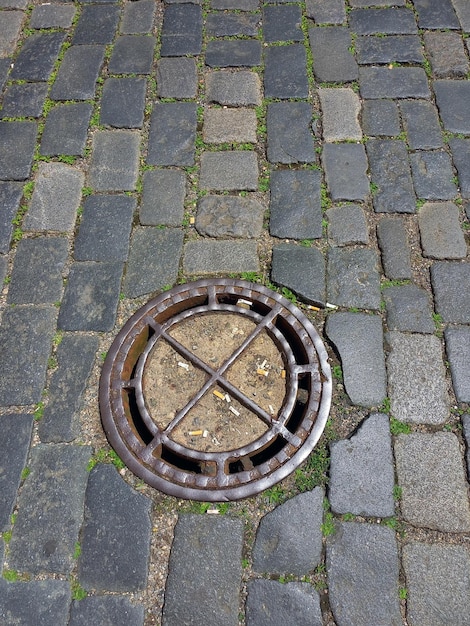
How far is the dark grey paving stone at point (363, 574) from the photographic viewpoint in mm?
2102

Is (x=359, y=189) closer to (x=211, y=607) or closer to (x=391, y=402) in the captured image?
(x=391, y=402)

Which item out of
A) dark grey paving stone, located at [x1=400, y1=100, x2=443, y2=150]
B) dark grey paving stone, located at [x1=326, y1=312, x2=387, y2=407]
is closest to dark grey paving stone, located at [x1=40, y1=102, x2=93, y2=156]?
dark grey paving stone, located at [x1=326, y1=312, x2=387, y2=407]

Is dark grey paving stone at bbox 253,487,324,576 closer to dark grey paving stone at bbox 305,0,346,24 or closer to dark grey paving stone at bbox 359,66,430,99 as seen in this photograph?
dark grey paving stone at bbox 359,66,430,99

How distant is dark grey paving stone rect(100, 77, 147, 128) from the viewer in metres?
3.49

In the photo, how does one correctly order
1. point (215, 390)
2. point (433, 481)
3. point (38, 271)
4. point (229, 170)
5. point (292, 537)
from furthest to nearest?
point (229, 170) < point (38, 271) < point (215, 390) < point (433, 481) < point (292, 537)

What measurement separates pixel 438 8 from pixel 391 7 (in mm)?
340

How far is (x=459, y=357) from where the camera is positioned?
263 cm

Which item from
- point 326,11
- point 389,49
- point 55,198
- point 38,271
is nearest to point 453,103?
point 389,49

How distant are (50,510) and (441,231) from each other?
243 cm

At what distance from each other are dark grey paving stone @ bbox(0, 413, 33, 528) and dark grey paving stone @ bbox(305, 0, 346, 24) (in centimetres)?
339

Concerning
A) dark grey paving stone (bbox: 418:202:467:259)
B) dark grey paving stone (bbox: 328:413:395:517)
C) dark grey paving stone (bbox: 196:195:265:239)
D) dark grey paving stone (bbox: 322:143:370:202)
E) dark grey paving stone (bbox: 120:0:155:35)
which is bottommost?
dark grey paving stone (bbox: 328:413:395:517)

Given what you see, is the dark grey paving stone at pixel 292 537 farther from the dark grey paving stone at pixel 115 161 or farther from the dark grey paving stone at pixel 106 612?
the dark grey paving stone at pixel 115 161

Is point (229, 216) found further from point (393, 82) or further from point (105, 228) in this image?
point (393, 82)

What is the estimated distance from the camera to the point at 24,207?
3.18 meters
